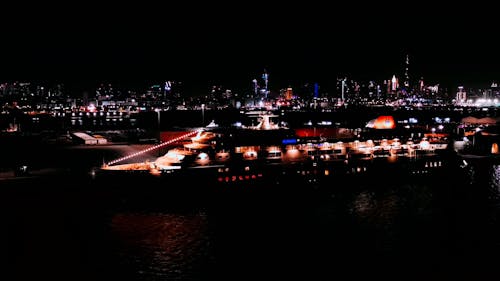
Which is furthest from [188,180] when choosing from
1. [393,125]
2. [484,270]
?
[393,125]

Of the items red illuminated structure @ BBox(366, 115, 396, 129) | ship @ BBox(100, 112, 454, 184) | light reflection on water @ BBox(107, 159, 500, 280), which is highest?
red illuminated structure @ BBox(366, 115, 396, 129)

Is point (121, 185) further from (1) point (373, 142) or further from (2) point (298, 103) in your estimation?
(2) point (298, 103)

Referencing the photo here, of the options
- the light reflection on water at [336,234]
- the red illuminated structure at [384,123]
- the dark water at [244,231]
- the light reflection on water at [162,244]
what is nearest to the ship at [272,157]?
the dark water at [244,231]

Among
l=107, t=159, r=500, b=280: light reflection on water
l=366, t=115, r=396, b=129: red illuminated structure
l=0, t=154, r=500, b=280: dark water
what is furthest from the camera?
l=366, t=115, r=396, b=129: red illuminated structure

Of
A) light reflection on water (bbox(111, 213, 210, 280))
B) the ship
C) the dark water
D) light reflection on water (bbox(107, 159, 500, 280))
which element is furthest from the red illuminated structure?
light reflection on water (bbox(111, 213, 210, 280))

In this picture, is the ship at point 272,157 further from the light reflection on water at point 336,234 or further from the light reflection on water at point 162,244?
the light reflection on water at point 162,244

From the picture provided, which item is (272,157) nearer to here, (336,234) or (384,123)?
(336,234)

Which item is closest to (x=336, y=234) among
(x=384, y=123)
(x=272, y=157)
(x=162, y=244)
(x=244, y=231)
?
(x=244, y=231)

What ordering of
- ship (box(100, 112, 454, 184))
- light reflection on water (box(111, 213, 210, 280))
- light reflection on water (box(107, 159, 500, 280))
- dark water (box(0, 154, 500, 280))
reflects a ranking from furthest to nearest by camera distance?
ship (box(100, 112, 454, 184)) → light reflection on water (box(107, 159, 500, 280)) → dark water (box(0, 154, 500, 280)) → light reflection on water (box(111, 213, 210, 280))

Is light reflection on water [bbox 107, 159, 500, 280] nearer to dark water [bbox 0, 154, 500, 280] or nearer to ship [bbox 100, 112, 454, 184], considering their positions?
dark water [bbox 0, 154, 500, 280]
